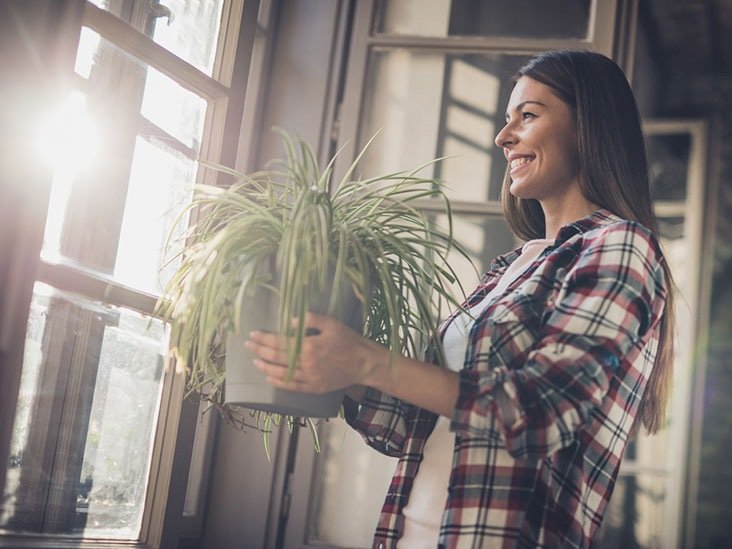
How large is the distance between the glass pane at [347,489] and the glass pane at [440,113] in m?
0.69

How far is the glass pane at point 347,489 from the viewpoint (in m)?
2.36

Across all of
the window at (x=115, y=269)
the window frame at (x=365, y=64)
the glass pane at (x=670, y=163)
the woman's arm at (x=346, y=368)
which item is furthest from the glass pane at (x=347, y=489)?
the glass pane at (x=670, y=163)

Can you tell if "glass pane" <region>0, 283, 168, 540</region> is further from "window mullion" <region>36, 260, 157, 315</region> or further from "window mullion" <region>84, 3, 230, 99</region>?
"window mullion" <region>84, 3, 230, 99</region>

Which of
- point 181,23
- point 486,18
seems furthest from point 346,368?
point 486,18

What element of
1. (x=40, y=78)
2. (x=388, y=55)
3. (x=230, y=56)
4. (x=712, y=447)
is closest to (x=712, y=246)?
(x=712, y=447)

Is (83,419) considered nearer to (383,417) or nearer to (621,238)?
(383,417)

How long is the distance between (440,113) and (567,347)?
131 centimetres

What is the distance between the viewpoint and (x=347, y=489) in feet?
7.82

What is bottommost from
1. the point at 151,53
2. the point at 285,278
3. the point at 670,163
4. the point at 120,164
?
the point at 285,278

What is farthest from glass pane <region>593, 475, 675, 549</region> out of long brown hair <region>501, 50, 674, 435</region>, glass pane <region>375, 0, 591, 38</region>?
long brown hair <region>501, 50, 674, 435</region>

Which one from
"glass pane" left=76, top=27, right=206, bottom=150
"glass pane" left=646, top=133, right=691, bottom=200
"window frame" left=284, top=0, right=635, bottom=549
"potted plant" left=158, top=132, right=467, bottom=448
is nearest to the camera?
"potted plant" left=158, top=132, right=467, bottom=448

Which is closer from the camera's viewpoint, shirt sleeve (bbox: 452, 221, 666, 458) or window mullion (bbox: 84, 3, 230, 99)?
shirt sleeve (bbox: 452, 221, 666, 458)

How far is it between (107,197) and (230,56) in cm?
47

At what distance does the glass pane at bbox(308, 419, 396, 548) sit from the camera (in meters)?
2.36
